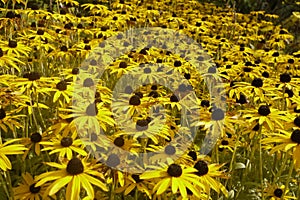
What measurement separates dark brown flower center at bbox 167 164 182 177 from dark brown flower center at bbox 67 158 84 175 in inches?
14.0

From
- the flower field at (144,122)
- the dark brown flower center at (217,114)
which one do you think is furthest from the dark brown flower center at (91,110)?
the dark brown flower center at (217,114)

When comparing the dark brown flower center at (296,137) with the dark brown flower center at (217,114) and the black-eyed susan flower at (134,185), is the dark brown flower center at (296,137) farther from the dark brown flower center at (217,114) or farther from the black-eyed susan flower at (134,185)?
the black-eyed susan flower at (134,185)

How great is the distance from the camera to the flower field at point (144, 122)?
76.0 inches

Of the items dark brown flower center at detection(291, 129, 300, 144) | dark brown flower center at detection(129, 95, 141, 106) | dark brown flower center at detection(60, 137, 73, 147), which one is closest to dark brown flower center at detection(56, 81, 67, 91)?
dark brown flower center at detection(129, 95, 141, 106)

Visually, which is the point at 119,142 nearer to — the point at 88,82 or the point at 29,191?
the point at 29,191

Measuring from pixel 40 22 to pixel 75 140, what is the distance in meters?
2.58

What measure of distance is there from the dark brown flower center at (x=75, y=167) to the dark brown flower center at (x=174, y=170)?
35 cm

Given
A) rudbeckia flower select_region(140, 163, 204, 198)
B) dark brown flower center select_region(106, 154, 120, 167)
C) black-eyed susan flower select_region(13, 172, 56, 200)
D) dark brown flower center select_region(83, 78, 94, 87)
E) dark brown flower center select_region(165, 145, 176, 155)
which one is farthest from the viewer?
dark brown flower center select_region(83, 78, 94, 87)

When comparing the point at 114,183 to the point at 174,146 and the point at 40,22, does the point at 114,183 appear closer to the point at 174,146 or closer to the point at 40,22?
the point at 174,146

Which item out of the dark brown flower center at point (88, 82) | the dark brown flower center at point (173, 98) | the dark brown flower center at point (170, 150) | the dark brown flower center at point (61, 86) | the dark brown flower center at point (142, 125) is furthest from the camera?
the dark brown flower center at point (173, 98)

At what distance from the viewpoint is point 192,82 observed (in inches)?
142

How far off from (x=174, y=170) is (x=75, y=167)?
396 millimetres

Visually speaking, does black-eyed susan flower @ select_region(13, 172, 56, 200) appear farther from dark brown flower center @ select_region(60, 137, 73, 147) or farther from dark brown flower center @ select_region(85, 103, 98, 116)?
dark brown flower center @ select_region(85, 103, 98, 116)

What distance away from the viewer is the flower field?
76.0 inches
